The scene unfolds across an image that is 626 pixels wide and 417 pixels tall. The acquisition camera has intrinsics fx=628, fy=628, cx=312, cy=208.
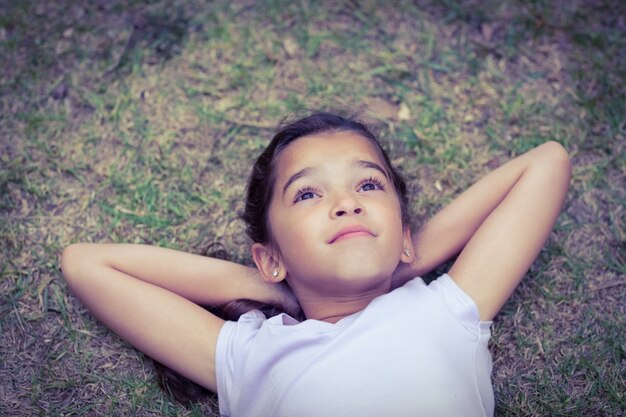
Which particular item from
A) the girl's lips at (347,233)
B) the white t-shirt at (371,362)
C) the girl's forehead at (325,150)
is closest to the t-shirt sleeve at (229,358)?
the white t-shirt at (371,362)

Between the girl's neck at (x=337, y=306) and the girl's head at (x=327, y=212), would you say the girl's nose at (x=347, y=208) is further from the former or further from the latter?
the girl's neck at (x=337, y=306)

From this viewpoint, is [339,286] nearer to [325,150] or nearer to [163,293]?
[325,150]

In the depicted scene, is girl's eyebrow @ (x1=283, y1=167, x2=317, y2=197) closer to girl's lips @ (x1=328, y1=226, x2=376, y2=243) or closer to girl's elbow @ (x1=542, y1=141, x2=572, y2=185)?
girl's lips @ (x1=328, y1=226, x2=376, y2=243)

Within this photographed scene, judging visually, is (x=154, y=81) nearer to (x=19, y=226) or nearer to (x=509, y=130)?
(x=19, y=226)

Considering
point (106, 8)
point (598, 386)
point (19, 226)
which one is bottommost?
point (598, 386)

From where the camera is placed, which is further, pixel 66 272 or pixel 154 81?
pixel 154 81

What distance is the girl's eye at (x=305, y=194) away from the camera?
260 centimetres

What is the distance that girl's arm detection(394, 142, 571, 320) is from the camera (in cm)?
270

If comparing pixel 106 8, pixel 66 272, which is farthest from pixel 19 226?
pixel 106 8

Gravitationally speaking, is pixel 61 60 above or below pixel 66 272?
above

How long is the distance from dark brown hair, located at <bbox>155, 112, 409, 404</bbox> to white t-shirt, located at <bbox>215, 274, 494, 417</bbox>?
24 centimetres

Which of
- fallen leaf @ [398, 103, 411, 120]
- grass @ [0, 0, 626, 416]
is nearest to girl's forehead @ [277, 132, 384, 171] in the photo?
grass @ [0, 0, 626, 416]

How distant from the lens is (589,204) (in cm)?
339

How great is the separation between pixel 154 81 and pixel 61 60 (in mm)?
A: 609
